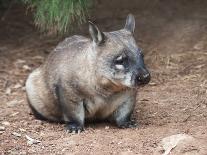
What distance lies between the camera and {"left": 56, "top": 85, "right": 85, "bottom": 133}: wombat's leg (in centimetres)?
675

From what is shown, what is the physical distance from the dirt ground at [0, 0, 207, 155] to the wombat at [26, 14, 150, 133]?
17 centimetres

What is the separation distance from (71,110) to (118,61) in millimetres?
808

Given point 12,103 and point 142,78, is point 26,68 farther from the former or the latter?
point 142,78

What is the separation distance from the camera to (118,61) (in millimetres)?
6473

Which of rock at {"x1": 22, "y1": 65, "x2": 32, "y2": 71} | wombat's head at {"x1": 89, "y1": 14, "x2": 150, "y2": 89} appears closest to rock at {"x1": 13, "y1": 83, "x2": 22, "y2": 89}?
rock at {"x1": 22, "y1": 65, "x2": 32, "y2": 71}

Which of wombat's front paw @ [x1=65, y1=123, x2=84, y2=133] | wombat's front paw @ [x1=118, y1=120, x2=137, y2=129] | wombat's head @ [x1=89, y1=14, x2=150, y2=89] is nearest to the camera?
wombat's head @ [x1=89, y1=14, x2=150, y2=89]

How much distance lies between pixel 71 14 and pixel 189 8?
326 centimetres

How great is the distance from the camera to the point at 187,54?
9.40 meters

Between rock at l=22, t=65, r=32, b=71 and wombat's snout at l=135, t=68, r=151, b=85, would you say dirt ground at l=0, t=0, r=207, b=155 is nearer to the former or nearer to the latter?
rock at l=22, t=65, r=32, b=71

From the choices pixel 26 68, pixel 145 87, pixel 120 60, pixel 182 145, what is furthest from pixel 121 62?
pixel 26 68

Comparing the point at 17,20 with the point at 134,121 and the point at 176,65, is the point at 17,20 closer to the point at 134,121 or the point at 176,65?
the point at 176,65

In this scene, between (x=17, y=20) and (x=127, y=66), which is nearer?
(x=127, y=66)

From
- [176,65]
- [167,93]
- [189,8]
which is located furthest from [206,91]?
[189,8]

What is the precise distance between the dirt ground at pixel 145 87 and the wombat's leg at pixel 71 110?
12 cm
